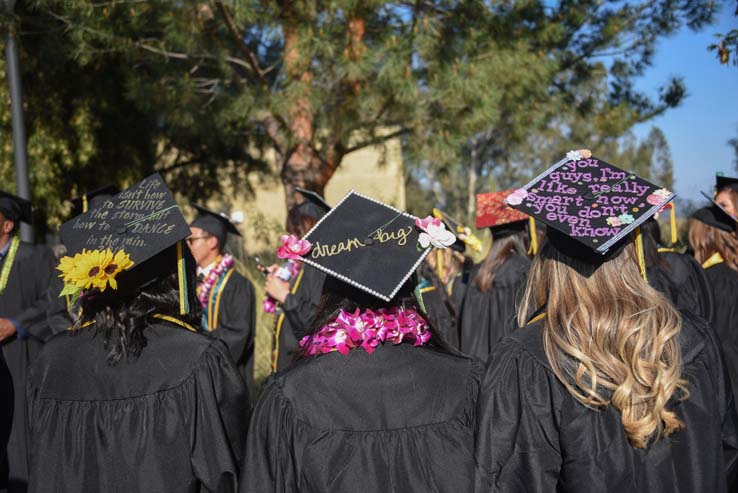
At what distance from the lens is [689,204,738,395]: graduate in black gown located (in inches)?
183

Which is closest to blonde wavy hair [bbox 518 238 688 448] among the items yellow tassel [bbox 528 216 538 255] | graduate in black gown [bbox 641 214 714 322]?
graduate in black gown [bbox 641 214 714 322]

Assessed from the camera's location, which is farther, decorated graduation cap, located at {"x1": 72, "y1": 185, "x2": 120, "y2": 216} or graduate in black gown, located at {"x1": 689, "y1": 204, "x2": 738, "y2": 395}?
decorated graduation cap, located at {"x1": 72, "y1": 185, "x2": 120, "y2": 216}

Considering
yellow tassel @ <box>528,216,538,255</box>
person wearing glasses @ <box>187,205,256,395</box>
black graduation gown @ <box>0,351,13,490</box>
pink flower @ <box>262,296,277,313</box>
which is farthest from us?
pink flower @ <box>262,296,277,313</box>

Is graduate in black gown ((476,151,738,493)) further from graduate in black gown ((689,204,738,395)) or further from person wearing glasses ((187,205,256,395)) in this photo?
person wearing glasses ((187,205,256,395))

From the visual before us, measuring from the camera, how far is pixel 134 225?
2947mm

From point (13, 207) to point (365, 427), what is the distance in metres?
3.67

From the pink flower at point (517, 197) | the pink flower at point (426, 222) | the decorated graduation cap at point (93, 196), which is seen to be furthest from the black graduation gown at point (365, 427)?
the decorated graduation cap at point (93, 196)

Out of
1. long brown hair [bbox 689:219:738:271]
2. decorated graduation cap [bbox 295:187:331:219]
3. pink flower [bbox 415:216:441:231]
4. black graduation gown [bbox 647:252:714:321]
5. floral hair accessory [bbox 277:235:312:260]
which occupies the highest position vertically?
pink flower [bbox 415:216:441:231]

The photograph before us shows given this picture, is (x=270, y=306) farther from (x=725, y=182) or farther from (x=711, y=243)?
(x=725, y=182)

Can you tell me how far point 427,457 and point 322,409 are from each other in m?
0.38

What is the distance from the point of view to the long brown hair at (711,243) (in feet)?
15.7

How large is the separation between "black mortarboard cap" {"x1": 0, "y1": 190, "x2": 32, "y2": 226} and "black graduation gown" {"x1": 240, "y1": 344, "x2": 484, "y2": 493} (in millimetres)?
3265

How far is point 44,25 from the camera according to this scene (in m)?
7.78

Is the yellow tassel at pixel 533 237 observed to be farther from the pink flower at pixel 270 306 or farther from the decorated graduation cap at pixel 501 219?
the pink flower at pixel 270 306
